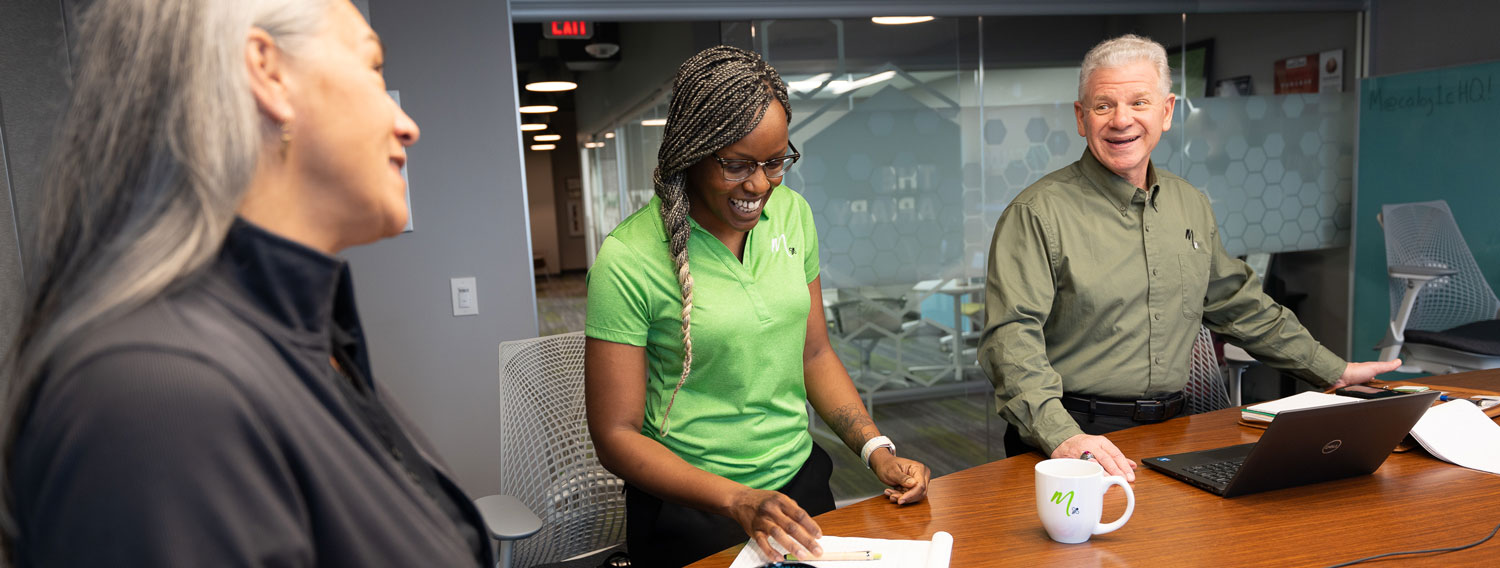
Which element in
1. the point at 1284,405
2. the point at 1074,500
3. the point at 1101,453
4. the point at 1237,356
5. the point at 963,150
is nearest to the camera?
the point at 1074,500

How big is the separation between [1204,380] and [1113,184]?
68 centimetres

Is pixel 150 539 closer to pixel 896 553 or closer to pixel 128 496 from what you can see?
pixel 128 496

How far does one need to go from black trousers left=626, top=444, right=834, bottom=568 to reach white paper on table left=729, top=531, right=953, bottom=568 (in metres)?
0.28

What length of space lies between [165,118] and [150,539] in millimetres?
253

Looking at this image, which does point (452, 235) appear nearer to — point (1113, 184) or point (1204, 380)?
point (1113, 184)

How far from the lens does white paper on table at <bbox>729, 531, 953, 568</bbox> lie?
120 centimetres

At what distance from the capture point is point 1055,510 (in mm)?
1238

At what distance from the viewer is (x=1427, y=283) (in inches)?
155

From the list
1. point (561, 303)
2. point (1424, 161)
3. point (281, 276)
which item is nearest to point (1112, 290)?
point (281, 276)

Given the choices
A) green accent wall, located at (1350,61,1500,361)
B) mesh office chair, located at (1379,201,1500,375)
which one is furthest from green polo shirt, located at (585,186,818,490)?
green accent wall, located at (1350,61,1500,361)

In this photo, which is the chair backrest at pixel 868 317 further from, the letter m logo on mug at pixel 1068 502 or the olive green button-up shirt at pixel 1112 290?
the letter m logo on mug at pixel 1068 502

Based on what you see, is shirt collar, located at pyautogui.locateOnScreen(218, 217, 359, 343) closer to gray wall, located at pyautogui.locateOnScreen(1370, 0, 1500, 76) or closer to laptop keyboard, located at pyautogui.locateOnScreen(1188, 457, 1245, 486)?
laptop keyboard, located at pyautogui.locateOnScreen(1188, 457, 1245, 486)

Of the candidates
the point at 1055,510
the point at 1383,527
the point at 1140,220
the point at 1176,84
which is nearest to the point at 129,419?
the point at 1055,510

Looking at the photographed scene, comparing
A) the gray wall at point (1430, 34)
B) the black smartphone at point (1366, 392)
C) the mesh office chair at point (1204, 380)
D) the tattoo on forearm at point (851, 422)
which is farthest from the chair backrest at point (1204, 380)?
the gray wall at point (1430, 34)
